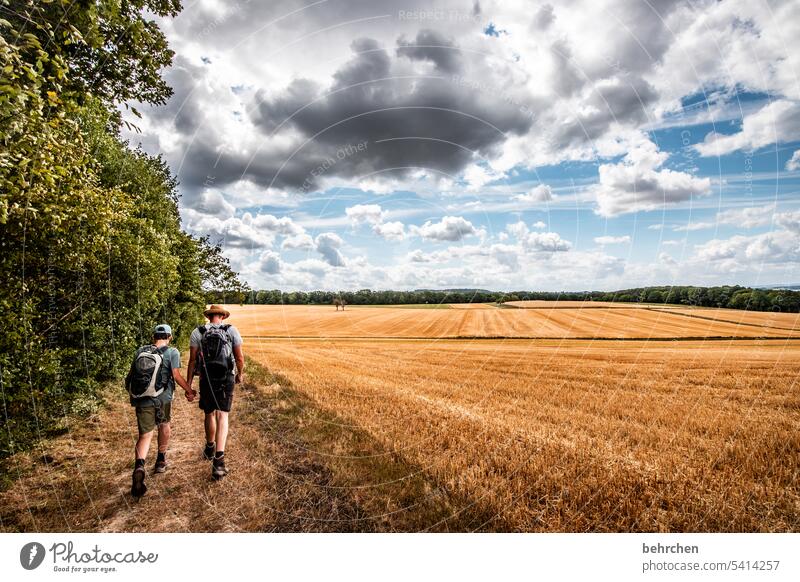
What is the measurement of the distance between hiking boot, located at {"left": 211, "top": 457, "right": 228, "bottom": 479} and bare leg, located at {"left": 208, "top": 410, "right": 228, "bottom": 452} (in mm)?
176

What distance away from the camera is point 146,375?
5.73 meters

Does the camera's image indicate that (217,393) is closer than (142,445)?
No

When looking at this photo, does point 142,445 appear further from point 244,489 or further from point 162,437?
point 244,489

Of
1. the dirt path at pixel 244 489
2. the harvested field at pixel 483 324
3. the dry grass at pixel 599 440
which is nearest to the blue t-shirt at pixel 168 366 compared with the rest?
the dirt path at pixel 244 489

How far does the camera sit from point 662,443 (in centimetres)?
663

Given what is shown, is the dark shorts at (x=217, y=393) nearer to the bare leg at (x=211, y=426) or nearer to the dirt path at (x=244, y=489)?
the bare leg at (x=211, y=426)

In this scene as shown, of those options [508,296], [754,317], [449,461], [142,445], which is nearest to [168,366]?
[142,445]

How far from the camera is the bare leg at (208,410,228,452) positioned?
585cm

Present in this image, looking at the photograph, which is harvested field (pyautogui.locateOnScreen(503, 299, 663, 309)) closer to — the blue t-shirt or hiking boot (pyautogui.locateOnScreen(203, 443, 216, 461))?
hiking boot (pyautogui.locateOnScreen(203, 443, 216, 461))

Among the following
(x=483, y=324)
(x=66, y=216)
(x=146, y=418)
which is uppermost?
(x=66, y=216)

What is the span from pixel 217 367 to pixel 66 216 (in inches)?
114

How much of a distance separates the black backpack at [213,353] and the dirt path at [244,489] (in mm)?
1640

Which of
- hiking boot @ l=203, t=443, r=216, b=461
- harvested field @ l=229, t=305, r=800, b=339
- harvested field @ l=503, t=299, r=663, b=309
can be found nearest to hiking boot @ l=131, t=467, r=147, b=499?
hiking boot @ l=203, t=443, r=216, b=461

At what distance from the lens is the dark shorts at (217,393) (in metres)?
6.00
